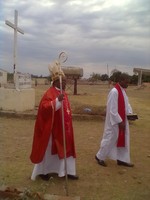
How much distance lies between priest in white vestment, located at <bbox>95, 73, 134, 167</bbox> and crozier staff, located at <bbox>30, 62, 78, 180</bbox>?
114 cm

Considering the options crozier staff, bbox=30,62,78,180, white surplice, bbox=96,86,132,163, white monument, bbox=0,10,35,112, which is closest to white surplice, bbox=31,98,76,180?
crozier staff, bbox=30,62,78,180

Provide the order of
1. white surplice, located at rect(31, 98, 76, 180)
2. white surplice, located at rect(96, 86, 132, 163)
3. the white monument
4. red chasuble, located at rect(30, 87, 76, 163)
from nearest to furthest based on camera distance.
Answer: red chasuble, located at rect(30, 87, 76, 163)
white surplice, located at rect(31, 98, 76, 180)
white surplice, located at rect(96, 86, 132, 163)
the white monument

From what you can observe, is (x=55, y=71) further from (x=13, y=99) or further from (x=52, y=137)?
(x=13, y=99)

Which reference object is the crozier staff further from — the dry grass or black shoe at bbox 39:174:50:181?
the dry grass

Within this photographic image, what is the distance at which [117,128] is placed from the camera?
22.5ft

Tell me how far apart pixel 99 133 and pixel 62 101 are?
16.7 feet

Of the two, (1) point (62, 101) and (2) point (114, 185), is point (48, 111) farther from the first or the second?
(2) point (114, 185)

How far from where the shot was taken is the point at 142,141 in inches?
376

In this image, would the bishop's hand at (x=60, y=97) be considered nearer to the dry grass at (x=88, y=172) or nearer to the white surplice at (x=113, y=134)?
the dry grass at (x=88, y=172)

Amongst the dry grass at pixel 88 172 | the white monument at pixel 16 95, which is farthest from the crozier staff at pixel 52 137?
the white monument at pixel 16 95

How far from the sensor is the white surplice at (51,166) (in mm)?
5770

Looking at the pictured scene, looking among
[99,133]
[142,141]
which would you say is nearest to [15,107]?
[99,133]

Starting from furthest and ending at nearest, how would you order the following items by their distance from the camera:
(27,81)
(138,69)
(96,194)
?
(138,69) → (27,81) → (96,194)

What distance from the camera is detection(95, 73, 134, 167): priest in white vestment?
6762 mm
